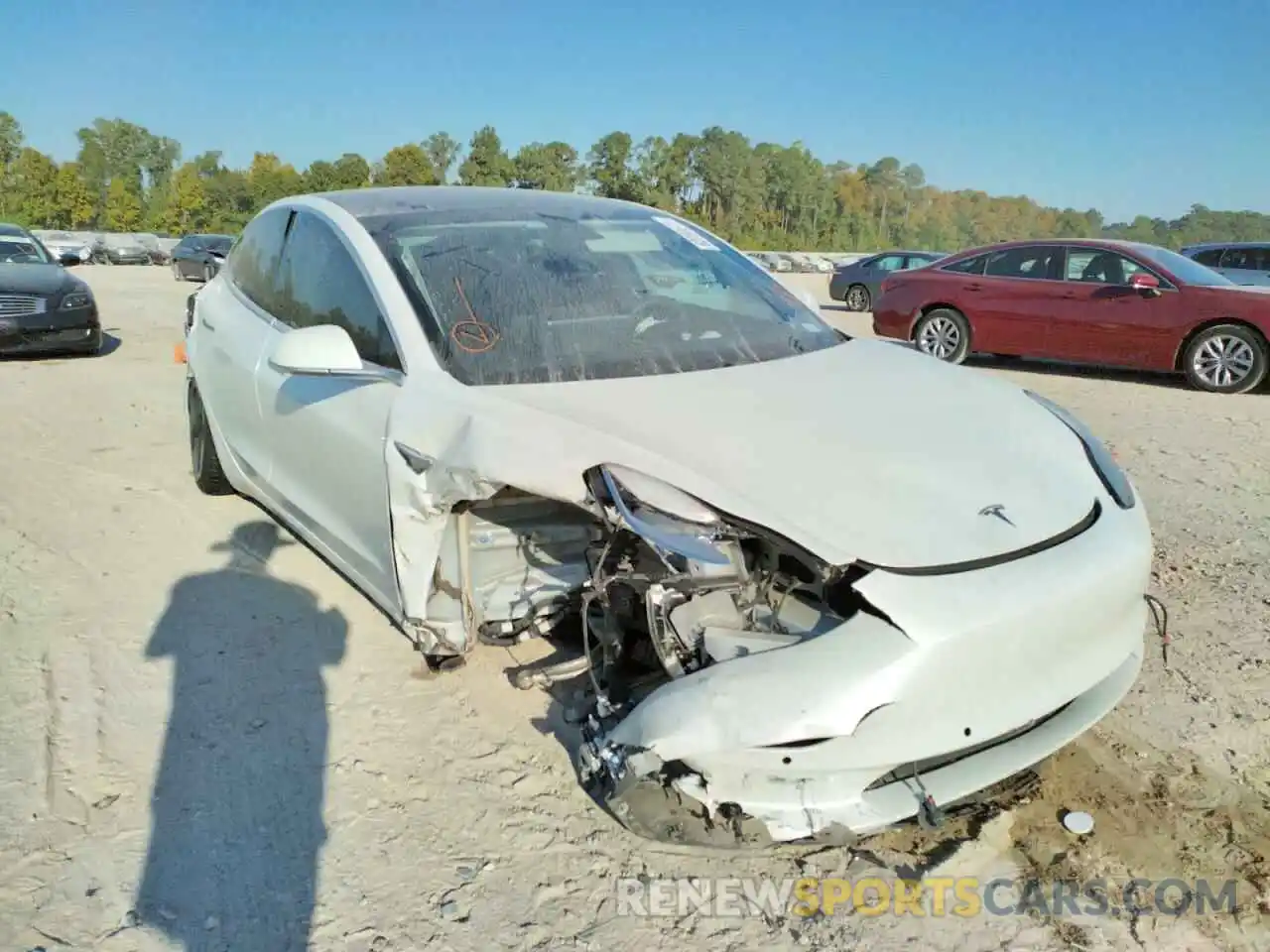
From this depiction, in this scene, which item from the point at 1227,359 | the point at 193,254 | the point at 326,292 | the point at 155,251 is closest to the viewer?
the point at 326,292

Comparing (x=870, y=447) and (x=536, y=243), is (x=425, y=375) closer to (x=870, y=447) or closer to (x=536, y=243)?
(x=536, y=243)

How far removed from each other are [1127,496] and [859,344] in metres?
1.22

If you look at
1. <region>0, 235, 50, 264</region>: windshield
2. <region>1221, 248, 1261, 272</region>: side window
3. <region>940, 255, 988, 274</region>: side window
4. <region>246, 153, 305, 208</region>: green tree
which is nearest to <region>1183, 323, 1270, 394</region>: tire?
<region>940, 255, 988, 274</region>: side window

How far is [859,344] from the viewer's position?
3.70m

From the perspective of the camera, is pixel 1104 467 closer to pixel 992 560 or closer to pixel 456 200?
pixel 992 560

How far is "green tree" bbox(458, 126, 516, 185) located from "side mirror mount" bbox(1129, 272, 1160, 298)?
68847 mm

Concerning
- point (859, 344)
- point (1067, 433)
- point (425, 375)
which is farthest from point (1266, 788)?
point (425, 375)

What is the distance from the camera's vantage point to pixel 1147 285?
9.23 meters

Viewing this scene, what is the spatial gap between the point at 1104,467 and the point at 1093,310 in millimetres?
7437

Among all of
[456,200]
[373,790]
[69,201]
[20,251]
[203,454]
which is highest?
[69,201]

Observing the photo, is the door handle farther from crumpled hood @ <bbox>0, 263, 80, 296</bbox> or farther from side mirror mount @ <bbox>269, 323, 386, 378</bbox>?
crumpled hood @ <bbox>0, 263, 80, 296</bbox>

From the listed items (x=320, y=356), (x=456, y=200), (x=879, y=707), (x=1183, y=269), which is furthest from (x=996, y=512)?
(x=1183, y=269)

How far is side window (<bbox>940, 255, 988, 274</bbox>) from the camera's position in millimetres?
10438

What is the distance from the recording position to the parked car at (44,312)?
9.78 m
